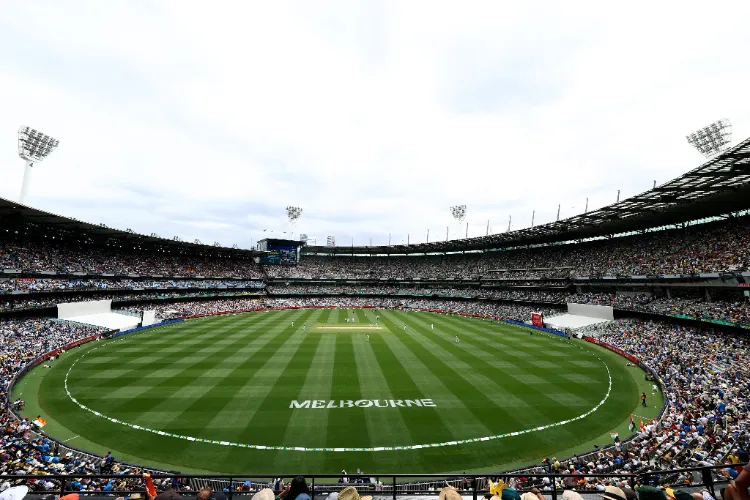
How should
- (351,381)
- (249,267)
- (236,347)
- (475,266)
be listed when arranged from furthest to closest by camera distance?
1. (249,267)
2. (475,266)
3. (236,347)
4. (351,381)

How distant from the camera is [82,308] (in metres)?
44.7

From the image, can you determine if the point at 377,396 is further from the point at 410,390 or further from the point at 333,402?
the point at 333,402

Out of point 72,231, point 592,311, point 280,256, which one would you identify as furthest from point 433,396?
point 280,256

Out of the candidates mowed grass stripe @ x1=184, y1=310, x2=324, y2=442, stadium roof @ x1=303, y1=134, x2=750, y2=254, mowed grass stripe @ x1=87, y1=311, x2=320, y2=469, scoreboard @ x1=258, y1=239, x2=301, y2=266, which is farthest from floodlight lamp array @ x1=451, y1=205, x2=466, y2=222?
mowed grass stripe @ x1=87, y1=311, x2=320, y2=469

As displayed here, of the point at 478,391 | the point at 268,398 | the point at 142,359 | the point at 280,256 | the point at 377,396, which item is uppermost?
the point at 280,256

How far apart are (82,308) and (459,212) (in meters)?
79.5

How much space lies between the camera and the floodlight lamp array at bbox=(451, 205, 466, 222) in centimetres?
9138

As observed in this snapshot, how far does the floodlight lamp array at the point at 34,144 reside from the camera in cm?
4566

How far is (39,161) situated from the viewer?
47719 millimetres

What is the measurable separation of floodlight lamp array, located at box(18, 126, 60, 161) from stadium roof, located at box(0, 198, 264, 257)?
10077mm

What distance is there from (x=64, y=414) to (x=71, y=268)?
1509 inches

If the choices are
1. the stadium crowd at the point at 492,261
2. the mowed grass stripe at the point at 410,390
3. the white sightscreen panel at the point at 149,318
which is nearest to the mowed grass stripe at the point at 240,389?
the mowed grass stripe at the point at 410,390

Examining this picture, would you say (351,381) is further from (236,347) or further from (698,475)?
(698,475)

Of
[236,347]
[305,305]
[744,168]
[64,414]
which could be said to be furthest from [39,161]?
[744,168]
